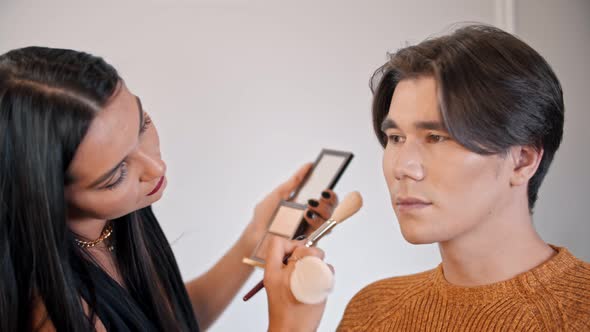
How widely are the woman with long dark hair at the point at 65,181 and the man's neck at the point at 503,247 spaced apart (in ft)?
0.88

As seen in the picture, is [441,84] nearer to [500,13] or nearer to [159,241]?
[159,241]

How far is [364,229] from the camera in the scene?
210cm

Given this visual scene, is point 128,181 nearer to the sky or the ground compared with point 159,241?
nearer to the sky

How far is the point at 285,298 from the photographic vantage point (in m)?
0.99

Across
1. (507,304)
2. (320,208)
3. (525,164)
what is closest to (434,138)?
(525,164)

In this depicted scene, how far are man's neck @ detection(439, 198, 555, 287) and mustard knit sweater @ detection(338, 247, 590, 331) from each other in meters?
0.02

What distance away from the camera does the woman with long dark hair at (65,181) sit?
95 centimetres

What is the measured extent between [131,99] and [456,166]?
1.73 ft

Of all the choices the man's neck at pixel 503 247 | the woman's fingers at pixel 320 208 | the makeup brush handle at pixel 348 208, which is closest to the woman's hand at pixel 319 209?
the woman's fingers at pixel 320 208

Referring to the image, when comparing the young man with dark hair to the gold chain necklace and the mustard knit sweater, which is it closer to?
the mustard knit sweater

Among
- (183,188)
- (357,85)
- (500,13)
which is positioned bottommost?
(183,188)

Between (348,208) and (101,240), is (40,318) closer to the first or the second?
(101,240)

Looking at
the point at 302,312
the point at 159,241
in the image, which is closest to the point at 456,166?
the point at 302,312

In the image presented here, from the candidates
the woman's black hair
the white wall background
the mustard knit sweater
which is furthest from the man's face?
the white wall background
